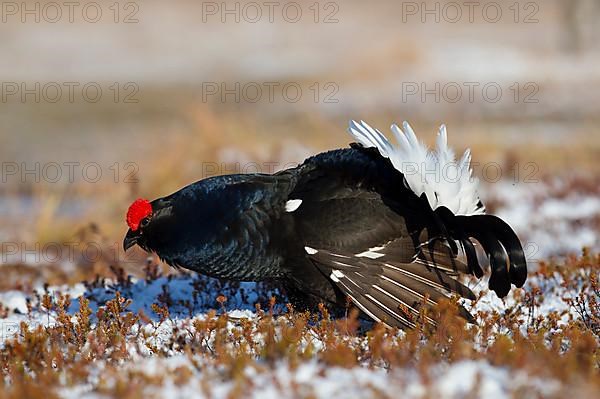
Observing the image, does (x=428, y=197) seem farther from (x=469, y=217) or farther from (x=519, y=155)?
(x=519, y=155)

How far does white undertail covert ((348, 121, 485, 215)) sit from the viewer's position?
165 inches

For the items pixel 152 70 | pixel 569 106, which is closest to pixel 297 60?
pixel 152 70

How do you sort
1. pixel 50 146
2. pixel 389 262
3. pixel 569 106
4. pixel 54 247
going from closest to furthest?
pixel 389 262
pixel 54 247
pixel 50 146
pixel 569 106

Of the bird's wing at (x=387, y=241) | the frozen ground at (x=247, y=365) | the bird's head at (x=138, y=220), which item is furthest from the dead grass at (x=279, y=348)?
the bird's head at (x=138, y=220)

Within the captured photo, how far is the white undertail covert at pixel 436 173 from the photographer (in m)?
4.19

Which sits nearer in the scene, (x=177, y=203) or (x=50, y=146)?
(x=177, y=203)

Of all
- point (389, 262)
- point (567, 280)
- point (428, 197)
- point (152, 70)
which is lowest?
point (152, 70)

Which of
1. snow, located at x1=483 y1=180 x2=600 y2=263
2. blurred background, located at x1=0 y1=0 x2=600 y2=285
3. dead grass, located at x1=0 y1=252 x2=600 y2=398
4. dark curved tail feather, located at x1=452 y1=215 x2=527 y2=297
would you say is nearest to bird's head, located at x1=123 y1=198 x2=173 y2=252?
dead grass, located at x1=0 y1=252 x2=600 y2=398

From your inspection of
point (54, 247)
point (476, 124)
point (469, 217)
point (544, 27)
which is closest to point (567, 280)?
point (469, 217)

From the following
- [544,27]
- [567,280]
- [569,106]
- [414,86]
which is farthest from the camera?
[544,27]

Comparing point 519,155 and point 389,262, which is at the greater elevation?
point 389,262

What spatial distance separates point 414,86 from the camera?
68.5 feet

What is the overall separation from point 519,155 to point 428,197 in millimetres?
7997

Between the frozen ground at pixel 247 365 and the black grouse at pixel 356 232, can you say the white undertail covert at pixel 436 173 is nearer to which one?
the black grouse at pixel 356 232
